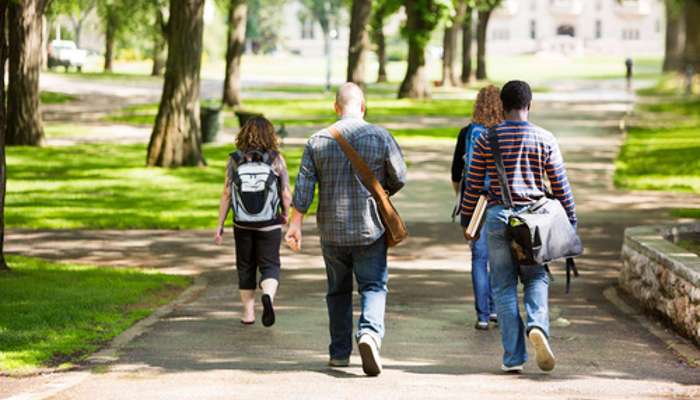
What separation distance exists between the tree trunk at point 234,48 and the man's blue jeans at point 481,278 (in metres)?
31.4

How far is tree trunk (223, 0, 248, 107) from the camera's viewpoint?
41.0m

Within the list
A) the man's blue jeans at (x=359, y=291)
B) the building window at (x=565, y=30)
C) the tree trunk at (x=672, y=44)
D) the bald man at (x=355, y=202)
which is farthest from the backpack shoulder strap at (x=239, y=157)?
the building window at (x=565, y=30)

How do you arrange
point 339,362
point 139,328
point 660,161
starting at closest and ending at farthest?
point 339,362 → point 139,328 → point 660,161

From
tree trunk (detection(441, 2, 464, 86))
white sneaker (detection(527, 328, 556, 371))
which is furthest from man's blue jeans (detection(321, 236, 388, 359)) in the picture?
tree trunk (detection(441, 2, 464, 86))

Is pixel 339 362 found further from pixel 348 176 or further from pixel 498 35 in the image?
pixel 498 35

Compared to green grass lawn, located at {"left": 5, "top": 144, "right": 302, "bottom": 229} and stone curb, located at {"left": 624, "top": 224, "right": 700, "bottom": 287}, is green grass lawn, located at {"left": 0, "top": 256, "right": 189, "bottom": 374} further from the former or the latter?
stone curb, located at {"left": 624, "top": 224, "right": 700, "bottom": 287}

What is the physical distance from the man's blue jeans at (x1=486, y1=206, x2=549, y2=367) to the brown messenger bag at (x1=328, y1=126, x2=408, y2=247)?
1.76 ft

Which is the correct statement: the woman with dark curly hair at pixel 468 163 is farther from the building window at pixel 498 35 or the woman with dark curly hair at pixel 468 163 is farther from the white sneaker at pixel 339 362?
the building window at pixel 498 35

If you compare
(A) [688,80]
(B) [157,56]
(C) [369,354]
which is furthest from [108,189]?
(B) [157,56]

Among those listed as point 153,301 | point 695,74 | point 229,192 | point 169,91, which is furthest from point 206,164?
point 695,74

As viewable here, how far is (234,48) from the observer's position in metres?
41.1

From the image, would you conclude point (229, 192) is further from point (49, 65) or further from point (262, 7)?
point (262, 7)

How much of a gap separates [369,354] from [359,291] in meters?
0.44

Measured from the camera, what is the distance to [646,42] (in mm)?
143000
